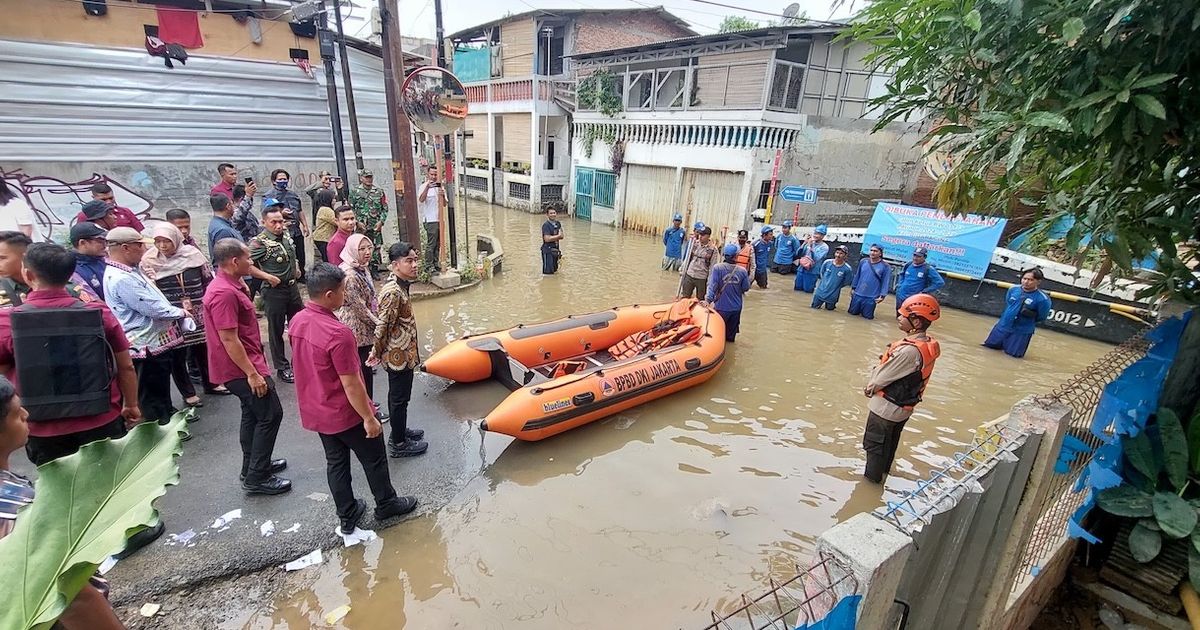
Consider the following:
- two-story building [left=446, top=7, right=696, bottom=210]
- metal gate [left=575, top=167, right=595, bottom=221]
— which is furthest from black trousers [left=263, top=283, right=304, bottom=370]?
two-story building [left=446, top=7, right=696, bottom=210]

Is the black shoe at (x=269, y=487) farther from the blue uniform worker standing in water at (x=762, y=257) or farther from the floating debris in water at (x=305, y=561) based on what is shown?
the blue uniform worker standing in water at (x=762, y=257)

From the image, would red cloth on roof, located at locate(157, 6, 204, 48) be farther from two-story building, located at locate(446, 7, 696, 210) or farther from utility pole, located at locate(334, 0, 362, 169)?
two-story building, located at locate(446, 7, 696, 210)

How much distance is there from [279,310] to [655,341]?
3.88 metres

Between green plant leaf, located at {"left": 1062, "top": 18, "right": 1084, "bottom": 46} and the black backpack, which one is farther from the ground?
green plant leaf, located at {"left": 1062, "top": 18, "right": 1084, "bottom": 46}

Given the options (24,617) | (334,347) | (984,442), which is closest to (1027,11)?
(984,442)

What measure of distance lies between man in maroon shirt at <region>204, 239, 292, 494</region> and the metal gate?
14722 millimetres

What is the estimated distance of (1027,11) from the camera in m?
1.95

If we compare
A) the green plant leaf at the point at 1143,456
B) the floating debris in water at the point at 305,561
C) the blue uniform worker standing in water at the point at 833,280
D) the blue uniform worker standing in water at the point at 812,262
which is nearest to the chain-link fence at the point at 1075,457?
the green plant leaf at the point at 1143,456

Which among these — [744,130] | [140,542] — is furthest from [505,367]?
[744,130]

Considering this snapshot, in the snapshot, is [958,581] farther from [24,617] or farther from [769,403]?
[769,403]

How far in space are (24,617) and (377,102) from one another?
32.5 ft

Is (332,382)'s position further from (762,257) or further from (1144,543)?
A: (762,257)

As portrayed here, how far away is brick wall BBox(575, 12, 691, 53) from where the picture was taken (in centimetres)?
1742

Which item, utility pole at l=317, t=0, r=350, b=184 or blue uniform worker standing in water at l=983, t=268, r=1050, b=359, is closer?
blue uniform worker standing in water at l=983, t=268, r=1050, b=359
